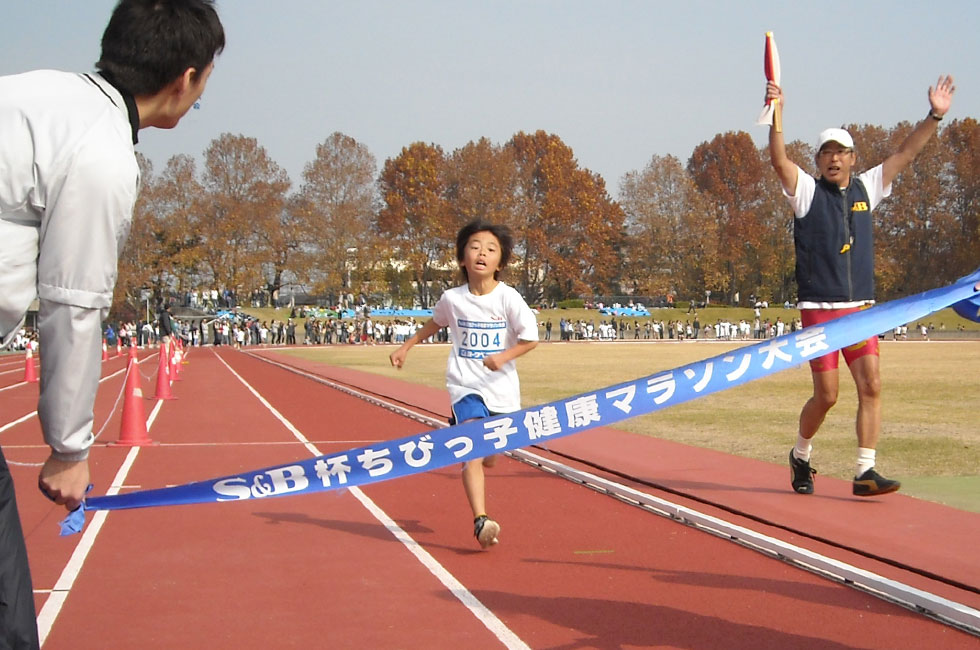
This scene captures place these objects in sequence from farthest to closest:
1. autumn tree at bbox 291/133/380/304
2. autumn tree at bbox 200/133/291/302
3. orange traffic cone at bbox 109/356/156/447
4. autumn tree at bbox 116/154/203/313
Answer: autumn tree at bbox 291/133/380/304 < autumn tree at bbox 200/133/291/302 < autumn tree at bbox 116/154/203/313 < orange traffic cone at bbox 109/356/156/447

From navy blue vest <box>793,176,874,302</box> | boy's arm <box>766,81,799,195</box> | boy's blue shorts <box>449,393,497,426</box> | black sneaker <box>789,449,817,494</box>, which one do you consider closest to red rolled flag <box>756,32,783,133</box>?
boy's arm <box>766,81,799,195</box>

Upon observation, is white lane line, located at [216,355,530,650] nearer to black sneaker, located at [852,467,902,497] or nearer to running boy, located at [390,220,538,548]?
running boy, located at [390,220,538,548]

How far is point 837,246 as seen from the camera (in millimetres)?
7000

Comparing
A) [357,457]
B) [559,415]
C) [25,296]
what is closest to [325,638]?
[357,457]

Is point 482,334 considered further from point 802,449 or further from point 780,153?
point 802,449

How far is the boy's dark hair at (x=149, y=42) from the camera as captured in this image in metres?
2.64

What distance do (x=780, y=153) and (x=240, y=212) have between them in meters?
76.1

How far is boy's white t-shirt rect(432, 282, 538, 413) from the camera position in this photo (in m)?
6.42

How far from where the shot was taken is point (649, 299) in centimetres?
9650

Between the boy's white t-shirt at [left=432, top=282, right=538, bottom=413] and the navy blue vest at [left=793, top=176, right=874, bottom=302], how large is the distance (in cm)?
198

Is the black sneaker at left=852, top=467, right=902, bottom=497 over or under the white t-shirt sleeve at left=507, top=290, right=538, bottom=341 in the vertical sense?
under

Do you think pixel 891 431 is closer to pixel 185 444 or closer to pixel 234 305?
pixel 185 444

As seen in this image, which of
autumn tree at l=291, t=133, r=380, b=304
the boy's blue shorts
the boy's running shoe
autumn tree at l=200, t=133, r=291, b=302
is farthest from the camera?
autumn tree at l=291, t=133, r=380, b=304

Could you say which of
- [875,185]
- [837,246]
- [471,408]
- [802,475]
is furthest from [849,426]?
[471,408]
